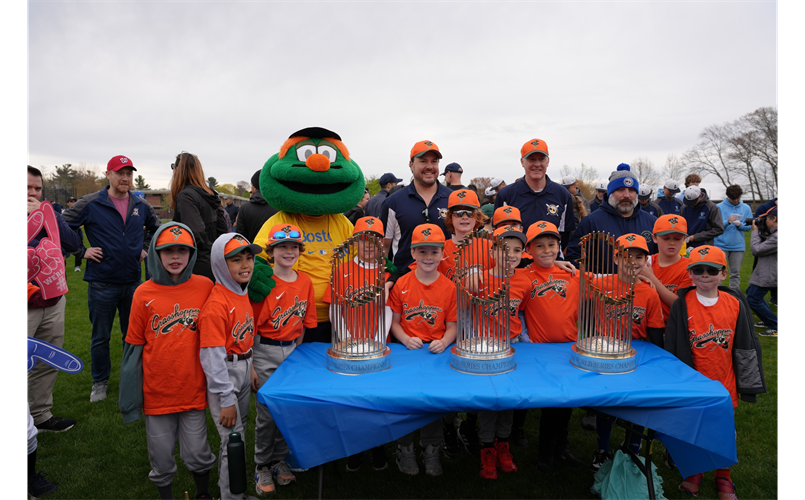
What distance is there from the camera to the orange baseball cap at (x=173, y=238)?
8.48 ft

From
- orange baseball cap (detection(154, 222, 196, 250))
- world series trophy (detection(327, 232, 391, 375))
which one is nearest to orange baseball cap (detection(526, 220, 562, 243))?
world series trophy (detection(327, 232, 391, 375))

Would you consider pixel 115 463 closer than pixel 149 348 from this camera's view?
No

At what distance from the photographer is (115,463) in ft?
11.6

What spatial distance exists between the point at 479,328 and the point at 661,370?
3.61 feet

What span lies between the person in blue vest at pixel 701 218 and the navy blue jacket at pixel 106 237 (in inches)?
294

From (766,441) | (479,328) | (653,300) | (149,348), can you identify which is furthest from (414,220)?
(766,441)

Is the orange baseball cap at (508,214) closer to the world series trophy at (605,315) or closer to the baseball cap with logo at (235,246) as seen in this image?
the world series trophy at (605,315)

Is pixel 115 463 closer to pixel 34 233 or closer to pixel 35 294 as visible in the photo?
pixel 35 294

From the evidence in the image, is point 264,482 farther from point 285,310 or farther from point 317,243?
point 317,243

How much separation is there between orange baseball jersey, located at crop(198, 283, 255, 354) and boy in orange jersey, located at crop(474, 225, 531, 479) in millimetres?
1735

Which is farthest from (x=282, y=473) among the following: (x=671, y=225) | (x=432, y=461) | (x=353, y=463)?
(x=671, y=225)

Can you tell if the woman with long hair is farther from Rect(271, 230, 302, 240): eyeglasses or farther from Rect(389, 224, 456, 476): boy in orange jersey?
Rect(389, 224, 456, 476): boy in orange jersey

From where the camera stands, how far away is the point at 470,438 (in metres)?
3.71

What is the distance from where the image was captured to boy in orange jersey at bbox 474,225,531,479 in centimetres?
318
